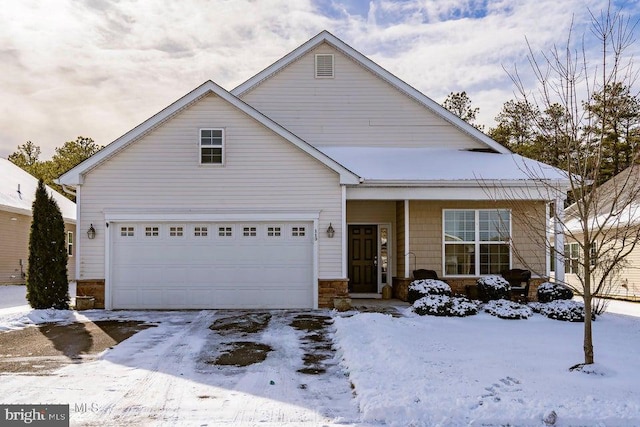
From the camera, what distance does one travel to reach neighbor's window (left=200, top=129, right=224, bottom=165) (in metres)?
13.9

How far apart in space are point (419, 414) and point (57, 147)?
4626 centimetres

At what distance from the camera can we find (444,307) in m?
12.5

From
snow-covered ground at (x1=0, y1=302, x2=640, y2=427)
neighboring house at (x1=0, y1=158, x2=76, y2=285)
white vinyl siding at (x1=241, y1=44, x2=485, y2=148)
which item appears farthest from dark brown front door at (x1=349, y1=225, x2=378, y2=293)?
neighboring house at (x1=0, y1=158, x2=76, y2=285)

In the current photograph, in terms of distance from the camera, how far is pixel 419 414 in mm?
5586

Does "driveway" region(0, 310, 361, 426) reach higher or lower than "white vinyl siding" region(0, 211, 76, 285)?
lower

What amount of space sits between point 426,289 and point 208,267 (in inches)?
209

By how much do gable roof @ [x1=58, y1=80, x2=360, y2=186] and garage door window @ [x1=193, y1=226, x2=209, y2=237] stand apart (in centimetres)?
259

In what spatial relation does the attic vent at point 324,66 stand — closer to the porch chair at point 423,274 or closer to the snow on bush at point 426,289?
the porch chair at point 423,274

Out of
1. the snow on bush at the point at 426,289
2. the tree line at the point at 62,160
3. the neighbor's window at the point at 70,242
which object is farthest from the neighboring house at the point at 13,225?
the tree line at the point at 62,160

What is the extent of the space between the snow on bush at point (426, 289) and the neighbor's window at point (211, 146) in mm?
5643

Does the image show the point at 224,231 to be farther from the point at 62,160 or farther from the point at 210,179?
the point at 62,160

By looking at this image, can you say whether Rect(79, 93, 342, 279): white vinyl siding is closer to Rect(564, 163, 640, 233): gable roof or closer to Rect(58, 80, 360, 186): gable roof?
Rect(58, 80, 360, 186): gable roof

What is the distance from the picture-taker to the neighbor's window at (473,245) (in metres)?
15.4

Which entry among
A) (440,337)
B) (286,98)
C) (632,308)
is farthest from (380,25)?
(632,308)
